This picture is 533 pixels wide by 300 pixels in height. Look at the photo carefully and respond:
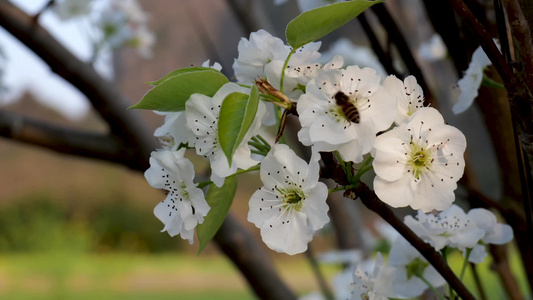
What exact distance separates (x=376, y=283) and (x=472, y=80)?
15 centimetres

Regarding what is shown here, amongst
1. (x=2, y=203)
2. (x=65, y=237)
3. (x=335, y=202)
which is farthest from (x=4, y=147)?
(x=335, y=202)

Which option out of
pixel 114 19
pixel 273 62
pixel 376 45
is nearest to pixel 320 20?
pixel 273 62

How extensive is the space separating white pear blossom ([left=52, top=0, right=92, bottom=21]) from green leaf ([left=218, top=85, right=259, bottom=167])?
39.2 inches

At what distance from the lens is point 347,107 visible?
28 cm

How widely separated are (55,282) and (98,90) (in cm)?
375

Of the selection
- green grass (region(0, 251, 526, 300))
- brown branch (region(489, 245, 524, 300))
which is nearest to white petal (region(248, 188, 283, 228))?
brown branch (region(489, 245, 524, 300))

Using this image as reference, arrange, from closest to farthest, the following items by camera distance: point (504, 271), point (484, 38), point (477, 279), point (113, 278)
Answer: point (484, 38), point (477, 279), point (504, 271), point (113, 278)

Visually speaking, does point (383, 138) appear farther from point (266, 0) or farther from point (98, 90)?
point (266, 0)

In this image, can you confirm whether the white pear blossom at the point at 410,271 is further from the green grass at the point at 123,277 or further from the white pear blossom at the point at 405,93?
the green grass at the point at 123,277

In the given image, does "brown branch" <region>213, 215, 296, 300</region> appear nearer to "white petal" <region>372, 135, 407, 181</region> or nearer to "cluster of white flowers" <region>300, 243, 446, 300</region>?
"cluster of white flowers" <region>300, 243, 446, 300</region>

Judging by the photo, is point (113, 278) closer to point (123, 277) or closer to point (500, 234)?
point (123, 277)

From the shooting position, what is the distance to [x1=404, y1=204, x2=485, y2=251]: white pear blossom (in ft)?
1.16

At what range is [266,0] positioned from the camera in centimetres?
569

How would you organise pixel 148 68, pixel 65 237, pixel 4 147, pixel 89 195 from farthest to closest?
pixel 148 68 → pixel 4 147 → pixel 89 195 → pixel 65 237
